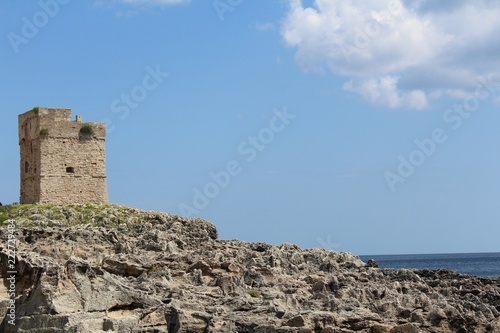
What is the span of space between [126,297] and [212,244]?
54.3 ft

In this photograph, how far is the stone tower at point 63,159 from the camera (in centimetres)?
4534

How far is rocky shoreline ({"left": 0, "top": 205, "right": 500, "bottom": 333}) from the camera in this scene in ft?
67.5

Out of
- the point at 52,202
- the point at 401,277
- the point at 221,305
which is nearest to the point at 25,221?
the point at 52,202

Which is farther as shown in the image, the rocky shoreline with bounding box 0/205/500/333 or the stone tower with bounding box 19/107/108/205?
the stone tower with bounding box 19/107/108/205

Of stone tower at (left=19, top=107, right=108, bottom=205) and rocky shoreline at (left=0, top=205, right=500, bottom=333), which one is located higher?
stone tower at (left=19, top=107, right=108, bottom=205)

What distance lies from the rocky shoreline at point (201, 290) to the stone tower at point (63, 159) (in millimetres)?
5703

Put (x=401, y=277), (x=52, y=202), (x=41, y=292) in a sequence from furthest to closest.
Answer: (x=52, y=202)
(x=401, y=277)
(x=41, y=292)

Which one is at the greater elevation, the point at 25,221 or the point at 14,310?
the point at 25,221

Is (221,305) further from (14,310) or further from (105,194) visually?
(105,194)

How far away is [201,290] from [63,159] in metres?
22.3

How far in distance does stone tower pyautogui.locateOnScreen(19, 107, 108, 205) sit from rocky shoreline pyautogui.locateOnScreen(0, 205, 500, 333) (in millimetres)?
5703

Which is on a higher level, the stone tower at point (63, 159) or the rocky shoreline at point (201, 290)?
the stone tower at point (63, 159)

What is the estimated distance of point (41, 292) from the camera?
20.2 metres

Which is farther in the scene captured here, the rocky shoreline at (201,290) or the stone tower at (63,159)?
A: the stone tower at (63,159)
